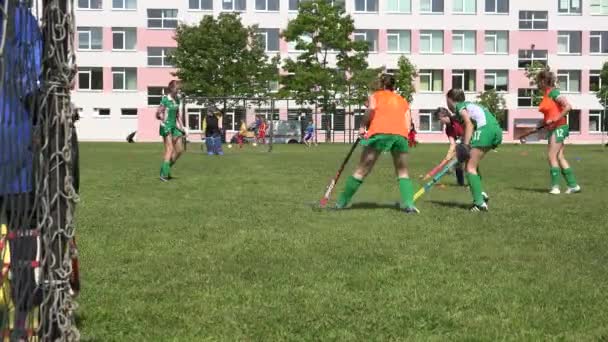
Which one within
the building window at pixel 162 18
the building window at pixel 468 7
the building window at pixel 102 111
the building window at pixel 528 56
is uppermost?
the building window at pixel 468 7

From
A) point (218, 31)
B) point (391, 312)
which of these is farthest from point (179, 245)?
point (218, 31)

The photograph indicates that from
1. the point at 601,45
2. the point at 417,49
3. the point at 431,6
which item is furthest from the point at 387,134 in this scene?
the point at 601,45

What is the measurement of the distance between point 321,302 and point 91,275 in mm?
1959

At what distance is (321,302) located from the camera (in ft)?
17.2

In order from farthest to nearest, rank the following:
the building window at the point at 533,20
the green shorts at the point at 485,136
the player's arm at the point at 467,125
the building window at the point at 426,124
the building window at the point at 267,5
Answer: the building window at the point at 533,20 < the building window at the point at 426,124 < the building window at the point at 267,5 < the green shorts at the point at 485,136 < the player's arm at the point at 467,125

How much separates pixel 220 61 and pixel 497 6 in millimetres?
28828

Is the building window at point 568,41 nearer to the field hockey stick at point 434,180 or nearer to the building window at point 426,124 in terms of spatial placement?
the building window at point 426,124

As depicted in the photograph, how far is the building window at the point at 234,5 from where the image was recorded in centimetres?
7331

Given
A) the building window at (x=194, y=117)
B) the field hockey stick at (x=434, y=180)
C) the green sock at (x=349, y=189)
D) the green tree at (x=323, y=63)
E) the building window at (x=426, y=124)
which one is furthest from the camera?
the building window at (x=426, y=124)

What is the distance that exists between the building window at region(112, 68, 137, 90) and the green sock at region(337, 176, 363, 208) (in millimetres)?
64187

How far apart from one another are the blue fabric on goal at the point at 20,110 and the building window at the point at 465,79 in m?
73.3

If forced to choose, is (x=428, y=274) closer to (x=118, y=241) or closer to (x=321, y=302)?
(x=321, y=302)

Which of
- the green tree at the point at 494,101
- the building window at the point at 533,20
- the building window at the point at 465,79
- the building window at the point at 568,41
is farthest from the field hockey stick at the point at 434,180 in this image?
the building window at the point at 568,41

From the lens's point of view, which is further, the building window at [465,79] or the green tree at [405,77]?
the building window at [465,79]
